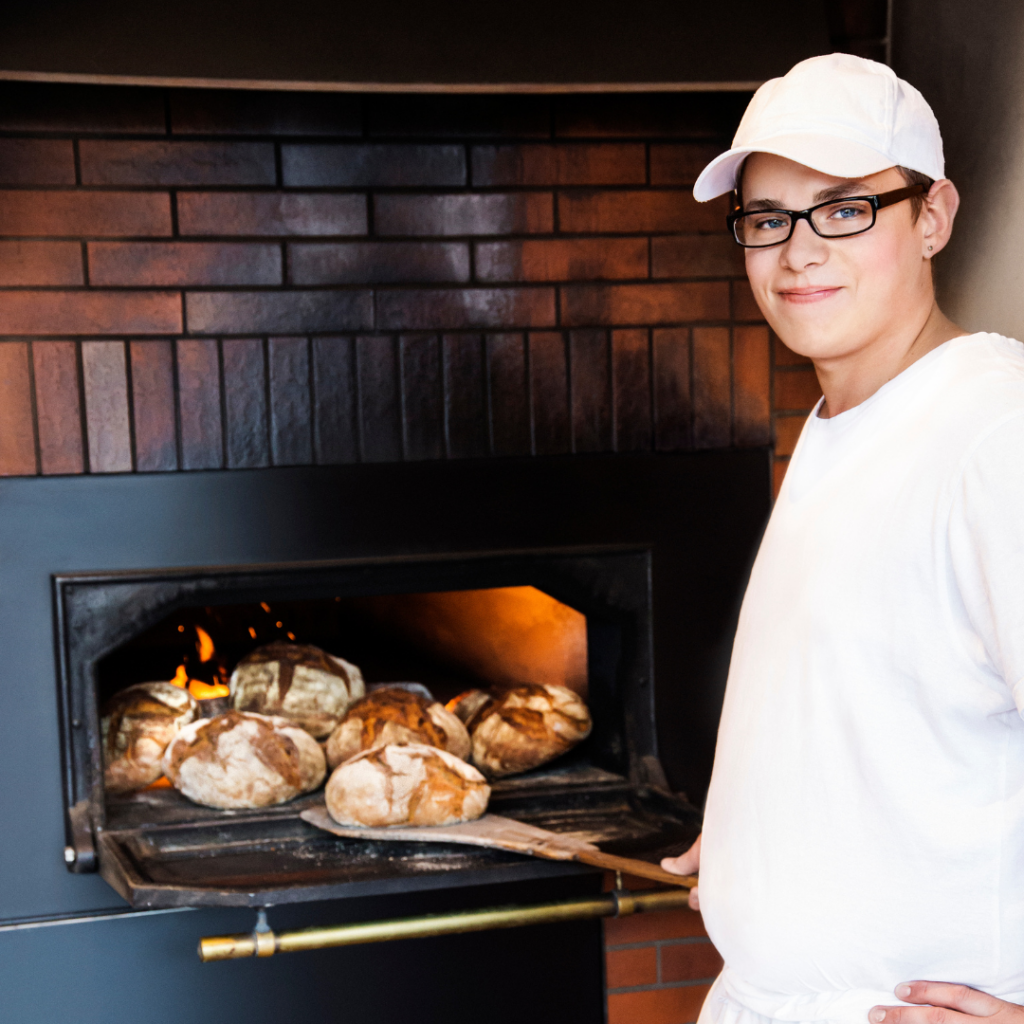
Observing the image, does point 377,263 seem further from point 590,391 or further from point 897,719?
point 897,719

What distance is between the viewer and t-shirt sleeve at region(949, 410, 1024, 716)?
0.88 metres

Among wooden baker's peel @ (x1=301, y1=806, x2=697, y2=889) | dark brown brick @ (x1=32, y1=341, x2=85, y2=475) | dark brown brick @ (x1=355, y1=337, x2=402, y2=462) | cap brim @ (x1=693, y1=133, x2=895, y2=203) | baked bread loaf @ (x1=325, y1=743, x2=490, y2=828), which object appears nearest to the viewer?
cap brim @ (x1=693, y1=133, x2=895, y2=203)

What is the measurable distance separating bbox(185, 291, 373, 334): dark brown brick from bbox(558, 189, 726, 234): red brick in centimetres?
43

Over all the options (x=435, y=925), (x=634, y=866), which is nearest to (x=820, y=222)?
(x=634, y=866)

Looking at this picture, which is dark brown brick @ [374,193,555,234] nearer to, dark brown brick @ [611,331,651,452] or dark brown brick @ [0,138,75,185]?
dark brown brick @ [611,331,651,452]

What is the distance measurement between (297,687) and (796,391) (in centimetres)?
119

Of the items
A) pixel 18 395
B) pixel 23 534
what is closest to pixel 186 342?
pixel 18 395

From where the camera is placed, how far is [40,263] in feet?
6.28

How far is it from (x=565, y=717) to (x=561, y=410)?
615mm

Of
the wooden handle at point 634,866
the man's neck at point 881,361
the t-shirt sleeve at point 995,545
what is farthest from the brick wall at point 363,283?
the t-shirt sleeve at point 995,545

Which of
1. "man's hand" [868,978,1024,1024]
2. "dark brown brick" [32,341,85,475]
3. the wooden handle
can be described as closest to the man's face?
"man's hand" [868,978,1024,1024]

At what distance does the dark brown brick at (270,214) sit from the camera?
6.46ft

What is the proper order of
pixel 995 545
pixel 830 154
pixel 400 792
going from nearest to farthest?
pixel 995 545 < pixel 830 154 < pixel 400 792

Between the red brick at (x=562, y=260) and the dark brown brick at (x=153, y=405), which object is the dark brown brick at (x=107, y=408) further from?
the red brick at (x=562, y=260)
